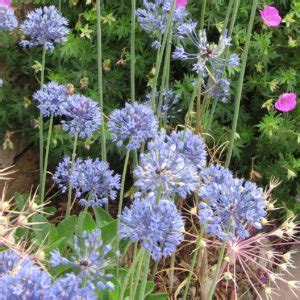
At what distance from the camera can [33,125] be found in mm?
3846

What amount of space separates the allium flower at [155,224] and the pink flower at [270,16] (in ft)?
8.21

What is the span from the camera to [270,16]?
3.67 meters

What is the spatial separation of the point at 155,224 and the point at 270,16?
8.57 feet

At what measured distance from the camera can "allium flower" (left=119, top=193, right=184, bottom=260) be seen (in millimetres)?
1345

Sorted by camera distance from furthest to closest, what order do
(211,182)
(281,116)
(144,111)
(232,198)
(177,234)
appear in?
1. (281,116)
2. (144,111)
3. (211,182)
4. (232,198)
5. (177,234)

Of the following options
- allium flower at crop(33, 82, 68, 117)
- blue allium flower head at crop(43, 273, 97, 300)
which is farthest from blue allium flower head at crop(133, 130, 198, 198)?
allium flower at crop(33, 82, 68, 117)

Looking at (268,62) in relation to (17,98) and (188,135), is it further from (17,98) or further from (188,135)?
(188,135)

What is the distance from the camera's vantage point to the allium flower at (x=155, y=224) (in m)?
1.34

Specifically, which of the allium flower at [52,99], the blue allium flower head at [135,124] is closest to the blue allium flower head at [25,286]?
the blue allium flower head at [135,124]

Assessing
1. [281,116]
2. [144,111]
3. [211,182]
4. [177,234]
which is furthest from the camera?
[281,116]

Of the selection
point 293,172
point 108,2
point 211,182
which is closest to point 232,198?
point 211,182

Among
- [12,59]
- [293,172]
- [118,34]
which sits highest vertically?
[118,34]

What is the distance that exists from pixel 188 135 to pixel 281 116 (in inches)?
86.1

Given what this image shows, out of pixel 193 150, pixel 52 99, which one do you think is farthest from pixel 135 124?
pixel 52 99
